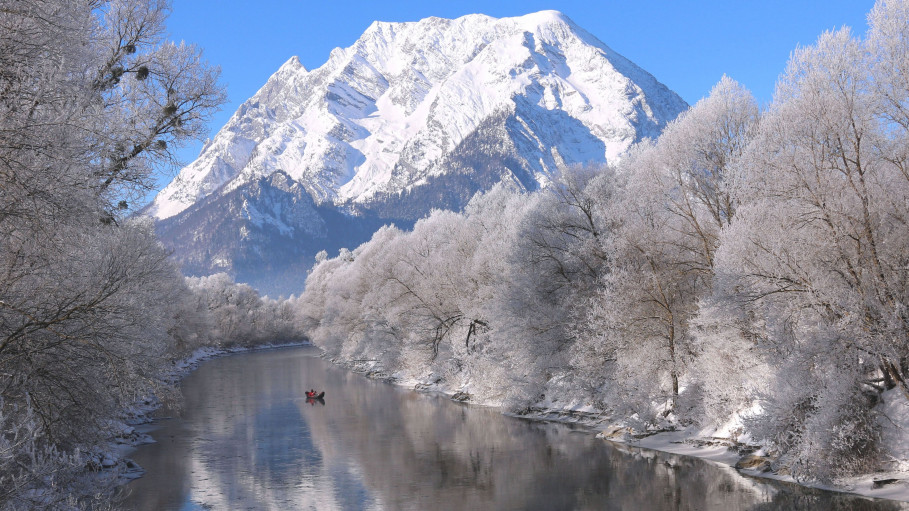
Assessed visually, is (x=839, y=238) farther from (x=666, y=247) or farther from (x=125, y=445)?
(x=125, y=445)

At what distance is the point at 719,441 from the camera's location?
2841 centimetres

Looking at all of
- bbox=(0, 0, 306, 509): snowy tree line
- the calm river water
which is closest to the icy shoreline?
the calm river water

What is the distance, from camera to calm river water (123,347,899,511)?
73.7ft

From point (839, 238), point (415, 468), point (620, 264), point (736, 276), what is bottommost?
point (415, 468)

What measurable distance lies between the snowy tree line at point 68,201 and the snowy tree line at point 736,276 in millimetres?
16673

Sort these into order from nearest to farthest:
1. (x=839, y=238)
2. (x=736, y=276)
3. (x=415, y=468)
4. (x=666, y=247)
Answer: (x=839, y=238) → (x=736, y=276) → (x=415, y=468) → (x=666, y=247)

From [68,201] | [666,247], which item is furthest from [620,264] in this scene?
[68,201]

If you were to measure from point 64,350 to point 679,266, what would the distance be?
88.8ft

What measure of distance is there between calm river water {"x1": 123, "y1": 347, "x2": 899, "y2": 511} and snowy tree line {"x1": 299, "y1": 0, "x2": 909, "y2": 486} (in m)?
2.61

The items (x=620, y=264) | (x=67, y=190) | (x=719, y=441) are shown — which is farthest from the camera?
(x=620, y=264)

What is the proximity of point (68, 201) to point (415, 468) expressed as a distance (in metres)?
21.7

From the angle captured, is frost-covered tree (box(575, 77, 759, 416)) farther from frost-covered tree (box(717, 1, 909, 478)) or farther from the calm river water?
frost-covered tree (box(717, 1, 909, 478))

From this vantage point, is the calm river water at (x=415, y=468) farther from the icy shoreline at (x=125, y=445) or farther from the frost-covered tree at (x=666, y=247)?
the frost-covered tree at (x=666, y=247)

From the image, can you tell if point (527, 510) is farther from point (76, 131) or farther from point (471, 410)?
point (471, 410)
